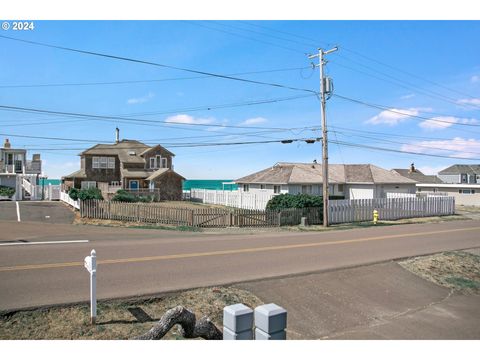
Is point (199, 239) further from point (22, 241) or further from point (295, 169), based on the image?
point (295, 169)

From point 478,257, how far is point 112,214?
19.9 m

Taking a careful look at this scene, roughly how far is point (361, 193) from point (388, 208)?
51.1ft

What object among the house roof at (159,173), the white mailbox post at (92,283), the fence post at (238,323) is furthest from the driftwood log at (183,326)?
the house roof at (159,173)

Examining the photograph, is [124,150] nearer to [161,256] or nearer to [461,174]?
[161,256]

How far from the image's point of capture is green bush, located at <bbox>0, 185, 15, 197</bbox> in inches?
1630

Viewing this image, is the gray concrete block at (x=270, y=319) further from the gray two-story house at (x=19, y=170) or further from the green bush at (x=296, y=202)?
the gray two-story house at (x=19, y=170)

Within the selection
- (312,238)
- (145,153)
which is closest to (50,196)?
(145,153)

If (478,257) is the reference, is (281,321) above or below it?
above


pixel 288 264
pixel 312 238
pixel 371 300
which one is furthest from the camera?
pixel 312 238

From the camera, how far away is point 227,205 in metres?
43.4

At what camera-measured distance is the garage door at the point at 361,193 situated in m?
45.7

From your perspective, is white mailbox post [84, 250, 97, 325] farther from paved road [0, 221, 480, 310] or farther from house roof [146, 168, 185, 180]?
house roof [146, 168, 185, 180]

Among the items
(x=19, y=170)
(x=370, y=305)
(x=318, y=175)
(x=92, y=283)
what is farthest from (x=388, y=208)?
(x=19, y=170)

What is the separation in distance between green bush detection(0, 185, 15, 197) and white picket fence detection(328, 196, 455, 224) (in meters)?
34.0
